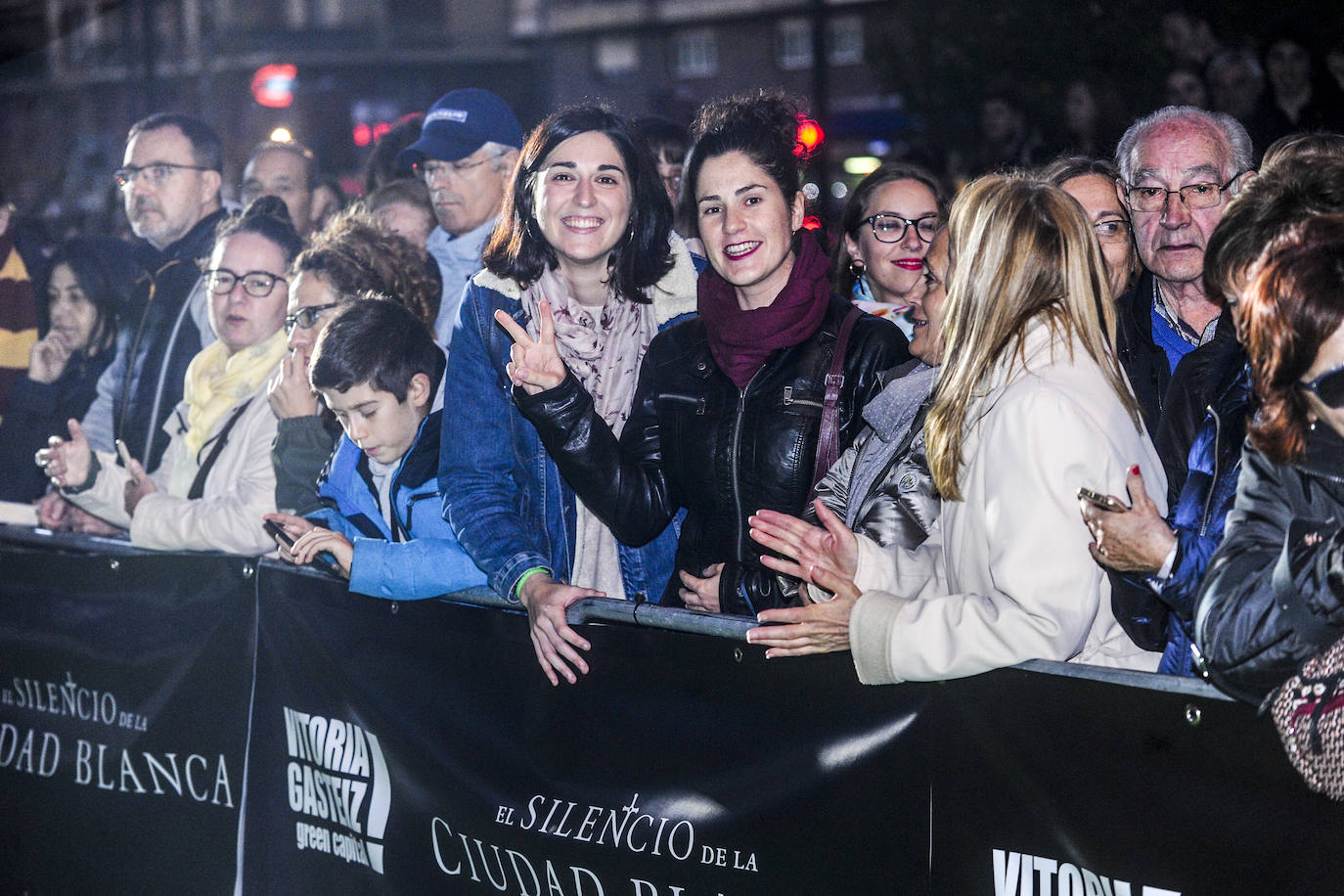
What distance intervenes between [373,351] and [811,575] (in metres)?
1.83

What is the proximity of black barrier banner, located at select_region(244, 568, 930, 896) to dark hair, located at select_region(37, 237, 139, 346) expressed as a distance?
8.32 feet

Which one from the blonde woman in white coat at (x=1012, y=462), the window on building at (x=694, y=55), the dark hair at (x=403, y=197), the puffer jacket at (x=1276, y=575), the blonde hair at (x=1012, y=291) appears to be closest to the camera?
the puffer jacket at (x=1276, y=575)

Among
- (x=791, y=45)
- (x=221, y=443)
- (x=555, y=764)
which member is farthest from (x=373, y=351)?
(x=791, y=45)

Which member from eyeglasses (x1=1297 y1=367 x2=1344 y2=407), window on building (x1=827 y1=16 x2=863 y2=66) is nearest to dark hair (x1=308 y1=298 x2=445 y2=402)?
eyeglasses (x1=1297 y1=367 x2=1344 y2=407)

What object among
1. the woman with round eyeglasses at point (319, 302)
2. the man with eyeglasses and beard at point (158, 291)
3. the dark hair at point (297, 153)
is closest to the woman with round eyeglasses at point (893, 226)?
the woman with round eyeglasses at point (319, 302)

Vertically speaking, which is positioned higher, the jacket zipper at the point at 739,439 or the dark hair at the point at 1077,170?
the dark hair at the point at 1077,170

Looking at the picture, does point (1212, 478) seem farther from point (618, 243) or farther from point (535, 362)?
point (618, 243)

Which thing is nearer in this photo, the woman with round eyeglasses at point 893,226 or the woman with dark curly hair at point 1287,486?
the woman with dark curly hair at point 1287,486

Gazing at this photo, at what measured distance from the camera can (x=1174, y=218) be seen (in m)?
3.84

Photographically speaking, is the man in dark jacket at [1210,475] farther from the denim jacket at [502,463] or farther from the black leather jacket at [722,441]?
the denim jacket at [502,463]

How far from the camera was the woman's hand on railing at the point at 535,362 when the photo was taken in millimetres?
3693

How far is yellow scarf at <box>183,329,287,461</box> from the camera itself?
5105mm

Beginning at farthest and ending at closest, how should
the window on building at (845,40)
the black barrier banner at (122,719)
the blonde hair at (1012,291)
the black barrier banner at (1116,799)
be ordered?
the window on building at (845,40)
the black barrier banner at (122,719)
the blonde hair at (1012,291)
the black barrier banner at (1116,799)

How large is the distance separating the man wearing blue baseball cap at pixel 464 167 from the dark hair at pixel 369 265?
684 millimetres
